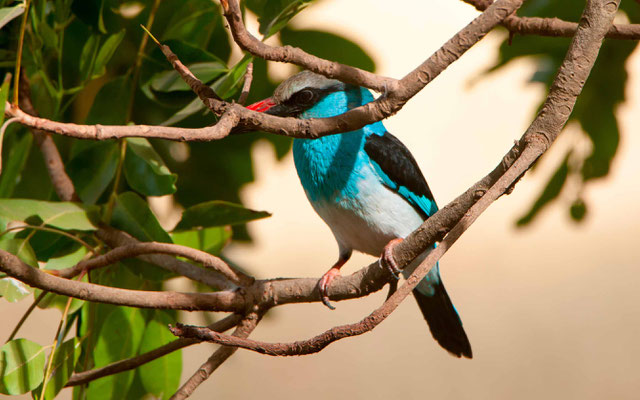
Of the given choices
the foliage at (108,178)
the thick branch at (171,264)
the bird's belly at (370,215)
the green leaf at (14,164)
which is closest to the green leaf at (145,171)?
the foliage at (108,178)

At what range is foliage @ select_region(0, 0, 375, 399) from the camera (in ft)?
5.20

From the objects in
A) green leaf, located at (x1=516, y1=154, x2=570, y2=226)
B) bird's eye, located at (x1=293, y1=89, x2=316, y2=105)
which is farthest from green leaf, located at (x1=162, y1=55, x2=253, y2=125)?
green leaf, located at (x1=516, y1=154, x2=570, y2=226)

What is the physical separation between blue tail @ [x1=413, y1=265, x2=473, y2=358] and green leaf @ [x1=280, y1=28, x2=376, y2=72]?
2.65ft

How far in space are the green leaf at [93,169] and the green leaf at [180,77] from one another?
216mm

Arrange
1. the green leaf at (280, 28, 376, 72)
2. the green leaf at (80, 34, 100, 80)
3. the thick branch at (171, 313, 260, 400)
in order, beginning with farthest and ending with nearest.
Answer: the green leaf at (280, 28, 376, 72) → the green leaf at (80, 34, 100, 80) → the thick branch at (171, 313, 260, 400)

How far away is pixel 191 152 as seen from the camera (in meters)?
2.28

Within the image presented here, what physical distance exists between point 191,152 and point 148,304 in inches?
31.4

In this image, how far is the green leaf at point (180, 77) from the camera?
1643 mm

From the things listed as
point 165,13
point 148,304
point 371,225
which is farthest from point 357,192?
point 148,304

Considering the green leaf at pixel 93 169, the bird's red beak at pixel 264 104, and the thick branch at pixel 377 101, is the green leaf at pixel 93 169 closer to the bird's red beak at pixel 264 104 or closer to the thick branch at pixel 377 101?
the bird's red beak at pixel 264 104

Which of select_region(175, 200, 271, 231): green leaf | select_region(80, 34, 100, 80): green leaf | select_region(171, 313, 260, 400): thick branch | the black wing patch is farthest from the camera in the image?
the black wing patch

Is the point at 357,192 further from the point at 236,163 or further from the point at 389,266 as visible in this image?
the point at 389,266

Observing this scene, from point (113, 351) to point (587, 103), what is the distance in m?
1.56

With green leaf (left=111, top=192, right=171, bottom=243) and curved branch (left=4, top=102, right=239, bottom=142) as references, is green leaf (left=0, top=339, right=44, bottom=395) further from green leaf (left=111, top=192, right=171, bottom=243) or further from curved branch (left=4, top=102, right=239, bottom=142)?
curved branch (left=4, top=102, right=239, bottom=142)
